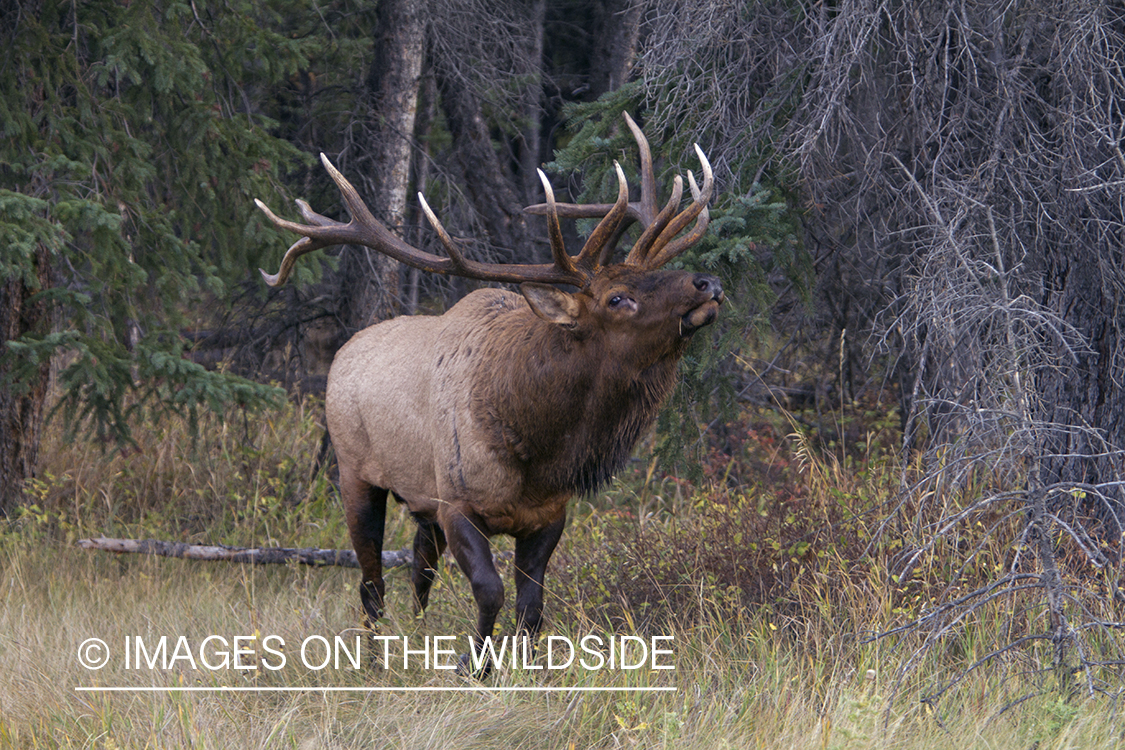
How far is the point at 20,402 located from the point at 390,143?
10.3ft

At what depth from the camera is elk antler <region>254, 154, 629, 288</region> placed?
464 centimetres

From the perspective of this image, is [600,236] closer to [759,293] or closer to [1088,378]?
[759,293]

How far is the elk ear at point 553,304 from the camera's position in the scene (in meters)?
4.73

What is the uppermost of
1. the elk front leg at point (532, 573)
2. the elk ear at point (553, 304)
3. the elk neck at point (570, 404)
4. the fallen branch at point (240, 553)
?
the elk ear at point (553, 304)

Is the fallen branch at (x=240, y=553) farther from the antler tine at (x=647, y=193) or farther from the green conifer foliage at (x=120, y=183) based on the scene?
the antler tine at (x=647, y=193)

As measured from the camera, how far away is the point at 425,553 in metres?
5.90

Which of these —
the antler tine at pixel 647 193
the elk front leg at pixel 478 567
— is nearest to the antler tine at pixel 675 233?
the antler tine at pixel 647 193

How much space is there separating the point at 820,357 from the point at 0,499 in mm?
5778

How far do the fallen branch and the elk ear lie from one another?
2.58 meters

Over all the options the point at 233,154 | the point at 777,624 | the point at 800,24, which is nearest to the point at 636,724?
the point at 777,624

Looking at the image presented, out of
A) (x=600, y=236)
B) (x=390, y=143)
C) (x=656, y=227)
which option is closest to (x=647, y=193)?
(x=656, y=227)

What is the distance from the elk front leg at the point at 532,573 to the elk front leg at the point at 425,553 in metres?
0.78

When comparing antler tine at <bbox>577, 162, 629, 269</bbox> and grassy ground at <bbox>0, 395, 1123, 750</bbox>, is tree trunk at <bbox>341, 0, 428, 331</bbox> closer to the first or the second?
grassy ground at <bbox>0, 395, 1123, 750</bbox>

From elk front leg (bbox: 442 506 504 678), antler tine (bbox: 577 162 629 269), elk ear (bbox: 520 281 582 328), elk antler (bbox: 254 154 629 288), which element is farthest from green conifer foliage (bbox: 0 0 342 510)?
antler tine (bbox: 577 162 629 269)
